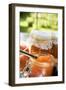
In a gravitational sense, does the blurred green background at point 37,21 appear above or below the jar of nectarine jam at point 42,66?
above

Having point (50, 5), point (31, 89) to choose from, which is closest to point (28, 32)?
point (50, 5)

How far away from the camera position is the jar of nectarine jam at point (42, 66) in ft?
6.37

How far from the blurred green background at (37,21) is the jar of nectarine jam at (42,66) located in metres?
0.21

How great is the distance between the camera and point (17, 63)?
189 cm

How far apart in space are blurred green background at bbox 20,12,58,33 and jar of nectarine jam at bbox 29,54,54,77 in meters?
0.21

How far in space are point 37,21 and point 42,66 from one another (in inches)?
12.6

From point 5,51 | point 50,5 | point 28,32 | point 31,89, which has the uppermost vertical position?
point 50,5

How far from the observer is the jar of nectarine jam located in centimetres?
194

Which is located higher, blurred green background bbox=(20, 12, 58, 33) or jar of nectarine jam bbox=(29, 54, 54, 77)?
blurred green background bbox=(20, 12, 58, 33)

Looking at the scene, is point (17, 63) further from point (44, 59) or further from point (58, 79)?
point (58, 79)

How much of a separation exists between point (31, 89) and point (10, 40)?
14.9 inches

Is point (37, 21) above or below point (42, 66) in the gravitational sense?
above

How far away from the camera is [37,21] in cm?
196

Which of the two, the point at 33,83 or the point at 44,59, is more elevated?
the point at 44,59
